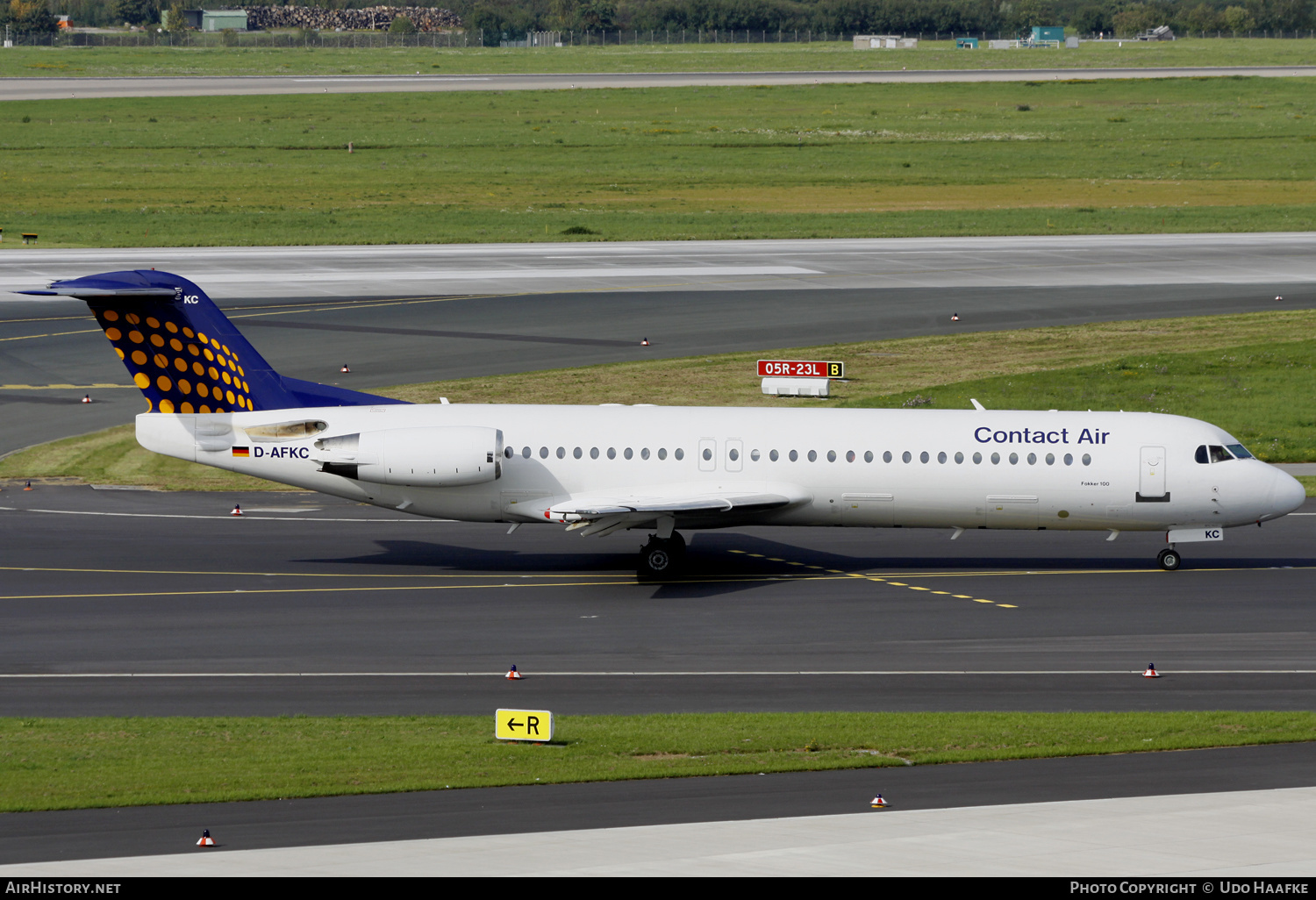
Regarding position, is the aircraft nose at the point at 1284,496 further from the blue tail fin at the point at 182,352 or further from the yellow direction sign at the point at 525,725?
the blue tail fin at the point at 182,352

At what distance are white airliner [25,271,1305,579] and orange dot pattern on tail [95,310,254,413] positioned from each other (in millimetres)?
28

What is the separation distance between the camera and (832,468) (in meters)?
33.6

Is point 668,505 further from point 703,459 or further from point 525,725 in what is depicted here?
point 525,725

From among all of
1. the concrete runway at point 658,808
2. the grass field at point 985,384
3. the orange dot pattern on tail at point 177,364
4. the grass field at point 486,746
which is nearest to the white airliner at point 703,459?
the orange dot pattern on tail at point 177,364

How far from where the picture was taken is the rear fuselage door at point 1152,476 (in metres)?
33.7

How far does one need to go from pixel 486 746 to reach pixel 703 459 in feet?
42.4

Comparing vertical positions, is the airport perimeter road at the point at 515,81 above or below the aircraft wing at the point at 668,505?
above

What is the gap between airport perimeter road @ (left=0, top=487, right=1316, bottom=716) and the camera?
2548 cm

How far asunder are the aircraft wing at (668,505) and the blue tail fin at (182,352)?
23.4ft

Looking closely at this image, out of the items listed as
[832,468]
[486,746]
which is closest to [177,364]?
[832,468]

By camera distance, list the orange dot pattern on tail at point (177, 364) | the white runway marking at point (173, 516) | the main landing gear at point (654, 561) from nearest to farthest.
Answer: the main landing gear at point (654, 561) → the orange dot pattern on tail at point (177, 364) → the white runway marking at point (173, 516)

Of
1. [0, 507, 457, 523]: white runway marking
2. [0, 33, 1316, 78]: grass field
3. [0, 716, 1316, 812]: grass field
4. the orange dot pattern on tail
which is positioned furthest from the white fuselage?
[0, 33, 1316, 78]: grass field
